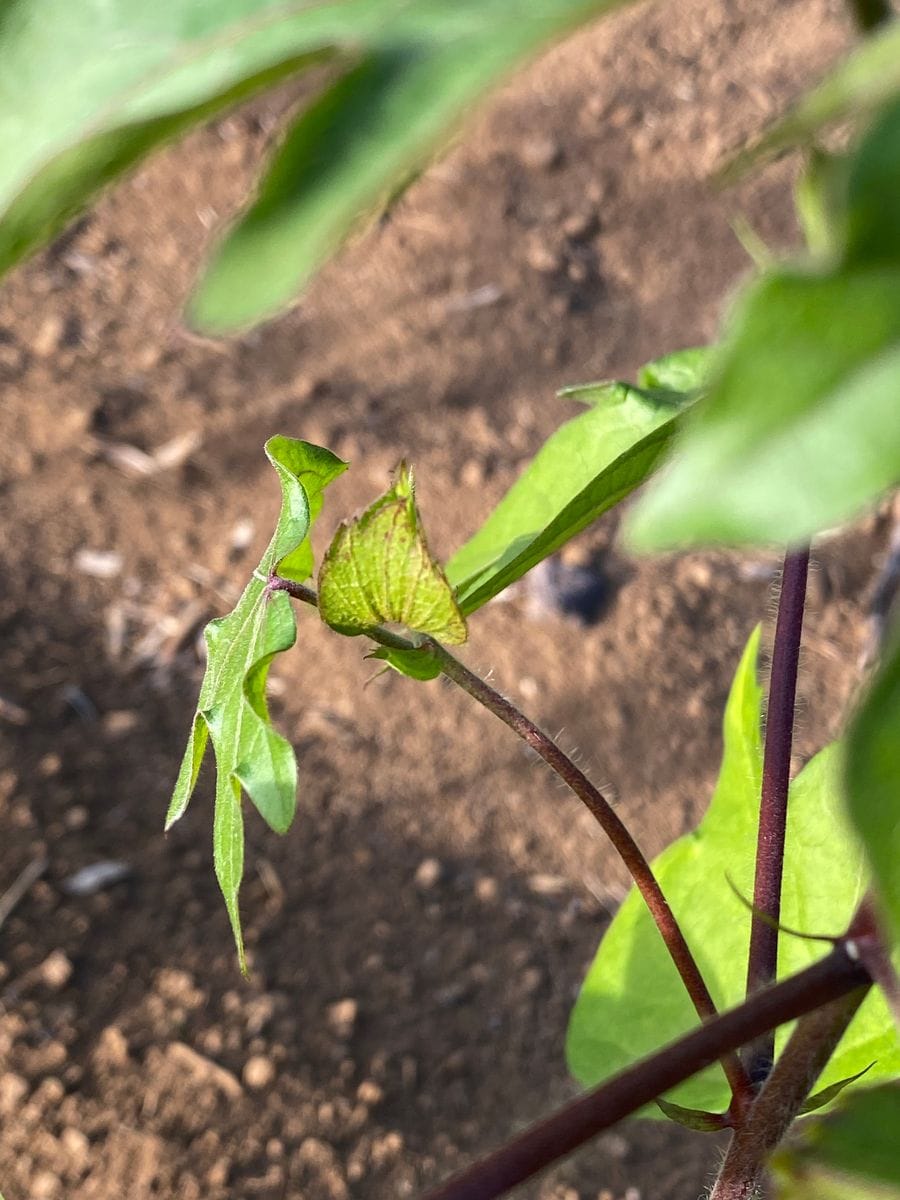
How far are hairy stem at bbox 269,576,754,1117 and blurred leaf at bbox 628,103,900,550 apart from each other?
297 millimetres

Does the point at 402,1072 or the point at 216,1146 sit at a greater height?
the point at 216,1146

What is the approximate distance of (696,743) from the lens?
1730 millimetres

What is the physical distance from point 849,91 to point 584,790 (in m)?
0.38

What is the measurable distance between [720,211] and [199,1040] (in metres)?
1.72

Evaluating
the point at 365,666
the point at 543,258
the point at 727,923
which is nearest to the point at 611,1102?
the point at 727,923

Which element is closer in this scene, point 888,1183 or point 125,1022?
point 888,1183

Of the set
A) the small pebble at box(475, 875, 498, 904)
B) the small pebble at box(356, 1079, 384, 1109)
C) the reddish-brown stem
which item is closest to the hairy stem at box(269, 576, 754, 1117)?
the reddish-brown stem

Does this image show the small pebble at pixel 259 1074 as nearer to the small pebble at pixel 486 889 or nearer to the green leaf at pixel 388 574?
the small pebble at pixel 486 889

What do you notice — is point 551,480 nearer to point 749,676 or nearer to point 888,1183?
point 749,676

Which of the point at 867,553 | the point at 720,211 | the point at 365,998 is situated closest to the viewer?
the point at 365,998

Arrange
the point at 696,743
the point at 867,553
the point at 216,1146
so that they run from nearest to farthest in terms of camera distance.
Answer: the point at 216,1146
the point at 696,743
the point at 867,553

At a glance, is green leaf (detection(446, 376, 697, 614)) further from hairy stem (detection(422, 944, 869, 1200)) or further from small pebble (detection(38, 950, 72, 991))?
small pebble (detection(38, 950, 72, 991))

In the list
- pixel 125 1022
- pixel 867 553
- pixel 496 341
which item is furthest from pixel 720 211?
pixel 125 1022

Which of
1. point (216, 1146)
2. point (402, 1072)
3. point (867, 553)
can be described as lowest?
point (867, 553)
